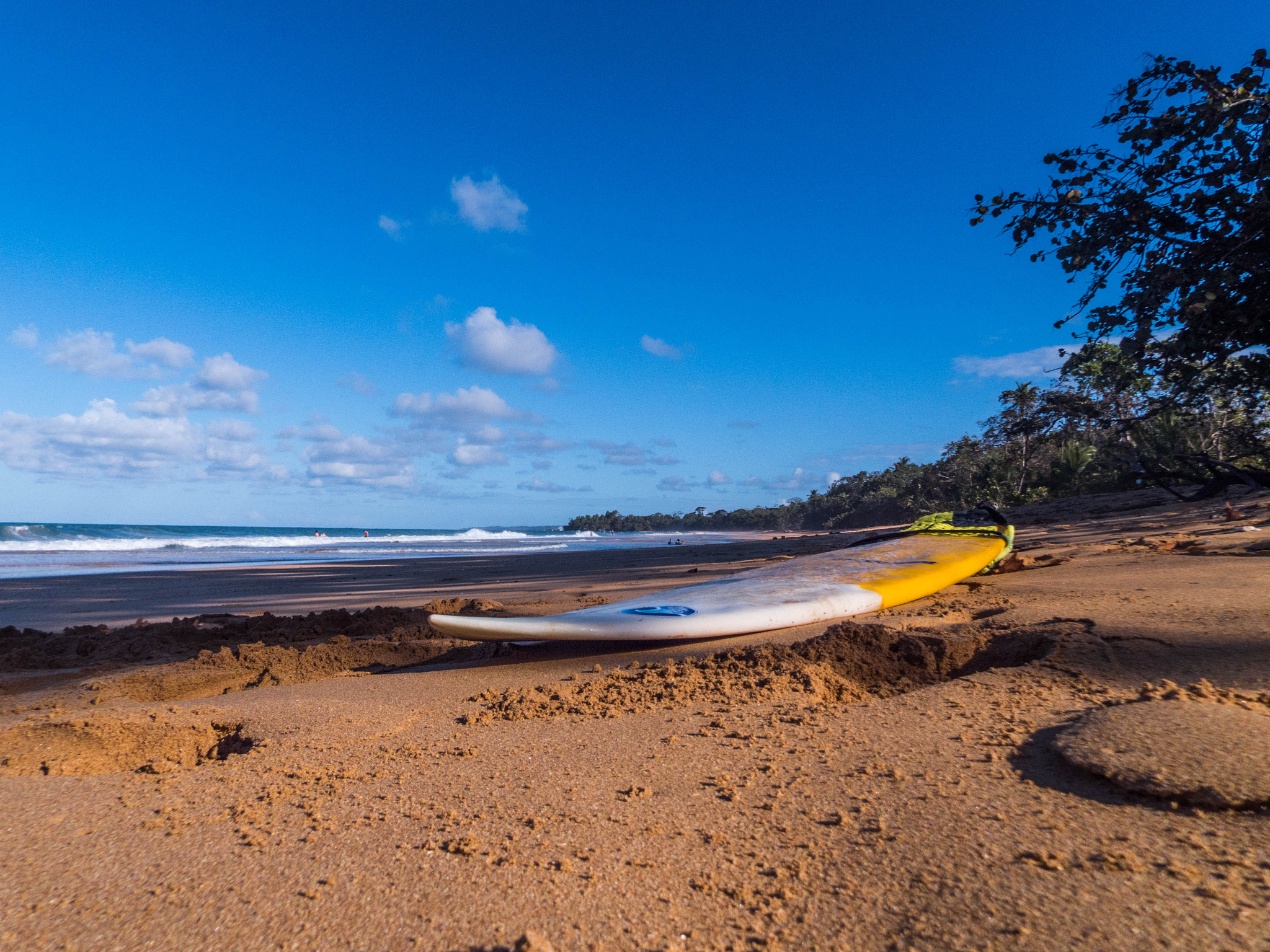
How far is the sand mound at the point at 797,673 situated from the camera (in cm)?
210

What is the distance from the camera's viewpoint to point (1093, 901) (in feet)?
3.00

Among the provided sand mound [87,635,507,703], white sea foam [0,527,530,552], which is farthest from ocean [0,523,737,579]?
sand mound [87,635,507,703]

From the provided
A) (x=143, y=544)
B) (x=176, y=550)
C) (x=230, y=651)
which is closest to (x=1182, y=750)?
(x=230, y=651)

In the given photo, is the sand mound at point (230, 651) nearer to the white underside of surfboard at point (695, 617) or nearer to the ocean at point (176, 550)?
the white underside of surfboard at point (695, 617)

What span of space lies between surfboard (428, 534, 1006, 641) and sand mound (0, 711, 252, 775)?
0.89m

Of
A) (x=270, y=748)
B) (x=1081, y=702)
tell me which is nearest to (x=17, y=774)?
(x=270, y=748)

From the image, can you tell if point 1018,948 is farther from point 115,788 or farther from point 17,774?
point 17,774

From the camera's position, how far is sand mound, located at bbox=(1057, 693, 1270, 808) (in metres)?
1.13

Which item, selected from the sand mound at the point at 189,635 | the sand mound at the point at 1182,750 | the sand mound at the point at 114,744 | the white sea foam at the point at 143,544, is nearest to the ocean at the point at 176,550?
the white sea foam at the point at 143,544

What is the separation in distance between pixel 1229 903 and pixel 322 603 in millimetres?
6882

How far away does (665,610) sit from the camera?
119 inches

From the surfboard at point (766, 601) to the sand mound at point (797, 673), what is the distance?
13.4 inches

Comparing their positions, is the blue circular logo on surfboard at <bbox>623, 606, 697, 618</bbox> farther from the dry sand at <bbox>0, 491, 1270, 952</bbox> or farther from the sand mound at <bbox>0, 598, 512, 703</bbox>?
the sand mound at <bbox>0, 598, 512, 703</bbox>

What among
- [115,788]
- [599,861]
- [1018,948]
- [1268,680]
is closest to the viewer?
[1018,948]
